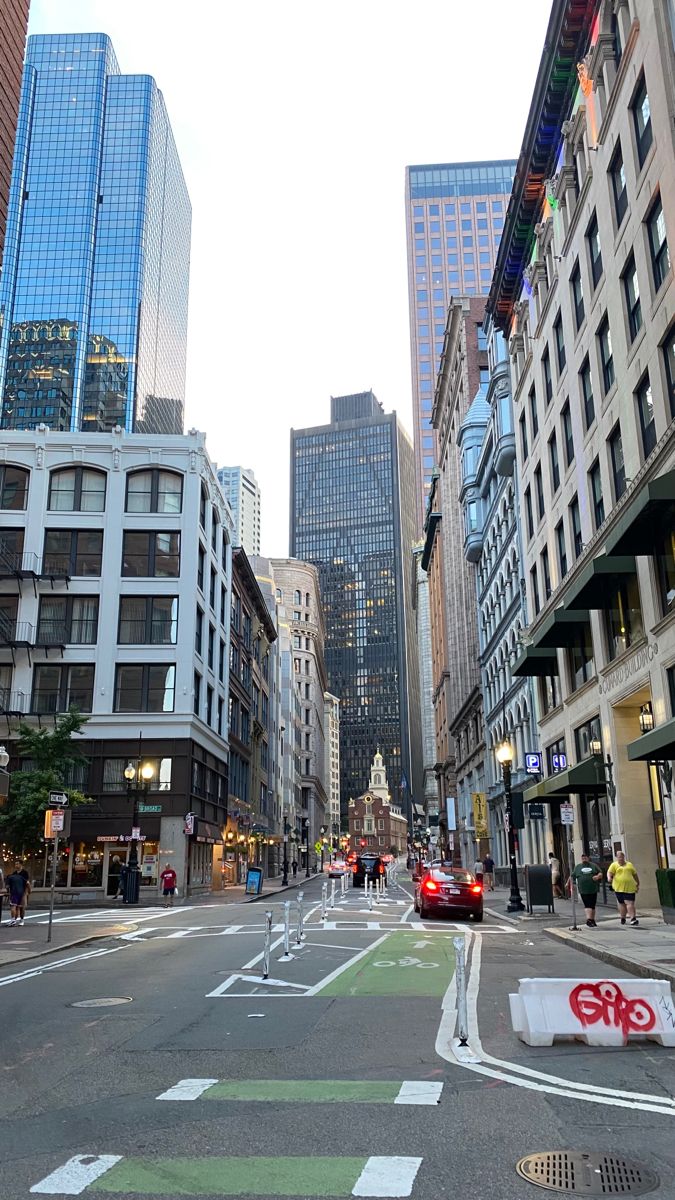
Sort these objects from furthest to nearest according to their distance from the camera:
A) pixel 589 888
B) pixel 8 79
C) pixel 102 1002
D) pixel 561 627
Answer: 1. pixel 561 627
2. pixel 8 79
3. pixel 589 888
4. pixel 102 1002

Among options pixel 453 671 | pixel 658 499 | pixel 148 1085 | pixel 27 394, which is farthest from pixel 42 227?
pixel 148 1085

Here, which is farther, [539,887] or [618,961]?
[539,887]

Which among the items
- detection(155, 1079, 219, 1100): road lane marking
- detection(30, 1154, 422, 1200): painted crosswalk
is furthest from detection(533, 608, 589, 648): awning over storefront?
detection(30, 1154, 422, 1200): painted crosswalk

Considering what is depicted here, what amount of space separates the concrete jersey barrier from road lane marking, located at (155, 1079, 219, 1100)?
322 centimetres

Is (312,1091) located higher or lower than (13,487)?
lower

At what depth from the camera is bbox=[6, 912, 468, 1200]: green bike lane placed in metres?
5.50

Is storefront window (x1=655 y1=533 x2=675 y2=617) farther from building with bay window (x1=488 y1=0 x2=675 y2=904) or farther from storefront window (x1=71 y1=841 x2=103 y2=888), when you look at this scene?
storefront window (x1=71 y1=841 x2=103 y2=888)

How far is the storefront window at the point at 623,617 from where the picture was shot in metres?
26.5

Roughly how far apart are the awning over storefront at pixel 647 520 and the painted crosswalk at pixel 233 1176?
1716cm

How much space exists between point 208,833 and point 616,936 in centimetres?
3325

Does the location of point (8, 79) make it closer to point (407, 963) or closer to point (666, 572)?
point (666, 572)

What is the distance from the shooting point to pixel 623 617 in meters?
27.7

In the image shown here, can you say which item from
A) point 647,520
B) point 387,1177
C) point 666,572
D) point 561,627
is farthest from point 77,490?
point 387,1177

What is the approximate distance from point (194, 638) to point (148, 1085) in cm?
3940
